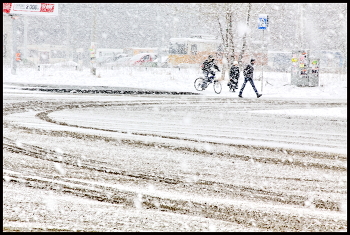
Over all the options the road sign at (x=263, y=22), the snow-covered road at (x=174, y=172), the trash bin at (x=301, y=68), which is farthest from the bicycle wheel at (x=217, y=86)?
the snow-covered road at (x=174, y=172)

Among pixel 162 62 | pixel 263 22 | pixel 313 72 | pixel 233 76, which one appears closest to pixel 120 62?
pixel 162 62

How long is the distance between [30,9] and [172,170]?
2658cm

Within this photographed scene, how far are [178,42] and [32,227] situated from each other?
139 ft

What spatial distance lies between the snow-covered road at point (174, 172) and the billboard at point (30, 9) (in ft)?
62.4

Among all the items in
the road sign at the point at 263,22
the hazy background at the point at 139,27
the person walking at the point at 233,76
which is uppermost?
the hazy background at the point at 139,27

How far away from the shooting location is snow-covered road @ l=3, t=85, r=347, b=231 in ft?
16.2

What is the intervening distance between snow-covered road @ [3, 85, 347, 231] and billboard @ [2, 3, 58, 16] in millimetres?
19008

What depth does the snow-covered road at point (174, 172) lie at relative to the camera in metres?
4.93

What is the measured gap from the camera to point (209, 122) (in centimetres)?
1230

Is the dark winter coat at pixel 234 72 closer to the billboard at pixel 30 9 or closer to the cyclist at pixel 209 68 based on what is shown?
the cyclist at pixel 209 68

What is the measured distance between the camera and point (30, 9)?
31312 mm

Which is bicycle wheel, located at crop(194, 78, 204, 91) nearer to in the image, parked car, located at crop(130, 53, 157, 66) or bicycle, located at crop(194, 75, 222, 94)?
bicycle, located at crop(194, 75, 222, 94)

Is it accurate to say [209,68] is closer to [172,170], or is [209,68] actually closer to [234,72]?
[234,72]

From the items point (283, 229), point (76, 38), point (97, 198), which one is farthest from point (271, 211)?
point (76, 38)
